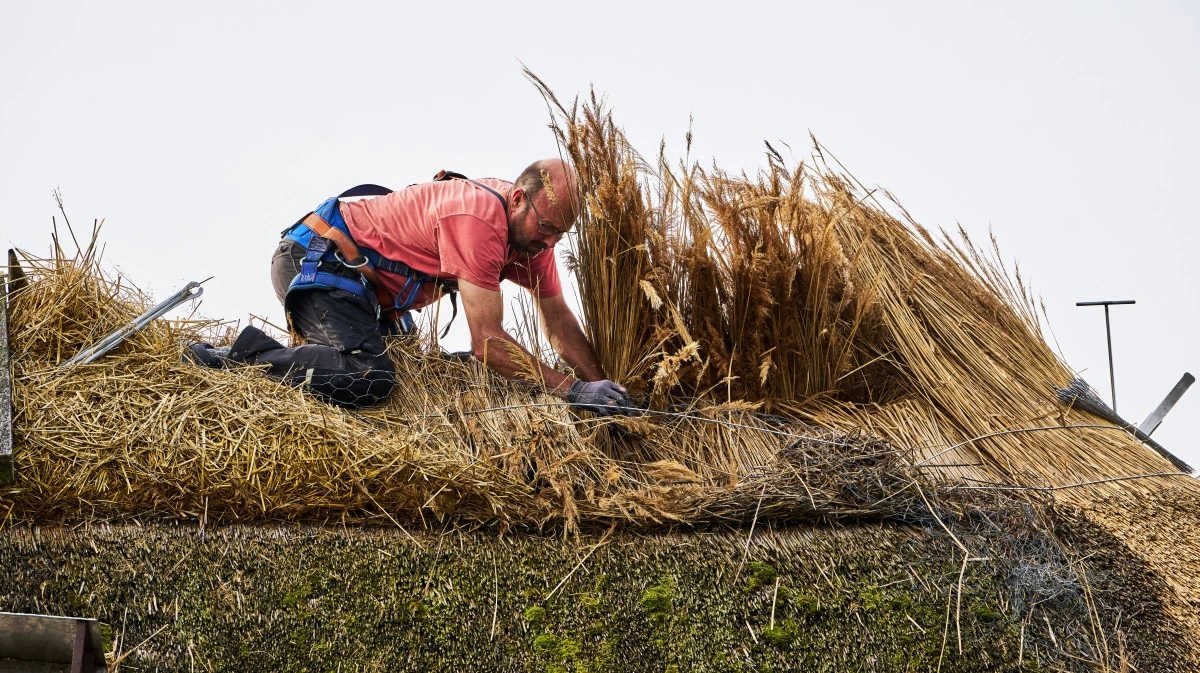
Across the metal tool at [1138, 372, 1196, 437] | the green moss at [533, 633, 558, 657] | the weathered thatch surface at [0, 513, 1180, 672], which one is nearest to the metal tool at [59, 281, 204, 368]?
the weathered thatch surface at [0, 513, 1180, 672]

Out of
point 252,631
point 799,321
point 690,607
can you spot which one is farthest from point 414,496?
point 799,321

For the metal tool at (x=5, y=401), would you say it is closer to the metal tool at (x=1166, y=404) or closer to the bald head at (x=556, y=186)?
the bald head at (x=556, y=186)

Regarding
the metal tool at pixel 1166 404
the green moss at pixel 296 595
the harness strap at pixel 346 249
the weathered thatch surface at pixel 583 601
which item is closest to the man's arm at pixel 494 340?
the harness strap at pixel 346 249

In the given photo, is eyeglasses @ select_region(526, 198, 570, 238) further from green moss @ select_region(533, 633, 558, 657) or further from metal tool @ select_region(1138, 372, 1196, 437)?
metal tool @ select_region(1138, 372, 1196, 437)

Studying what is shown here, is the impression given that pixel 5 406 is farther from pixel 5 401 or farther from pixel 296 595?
pixel 296 595

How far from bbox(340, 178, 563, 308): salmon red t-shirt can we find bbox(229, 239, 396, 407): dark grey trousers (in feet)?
0.54

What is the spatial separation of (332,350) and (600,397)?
2.65ft

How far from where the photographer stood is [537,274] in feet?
12.1

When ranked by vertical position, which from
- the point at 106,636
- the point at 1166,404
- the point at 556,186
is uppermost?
the point at 556,186

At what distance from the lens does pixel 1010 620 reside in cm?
290

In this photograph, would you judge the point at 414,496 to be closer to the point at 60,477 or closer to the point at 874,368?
the point at 60,477

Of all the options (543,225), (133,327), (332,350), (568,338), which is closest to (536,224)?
(543,225)

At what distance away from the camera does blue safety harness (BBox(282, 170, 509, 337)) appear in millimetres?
3443

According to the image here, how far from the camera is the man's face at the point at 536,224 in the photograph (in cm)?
344
